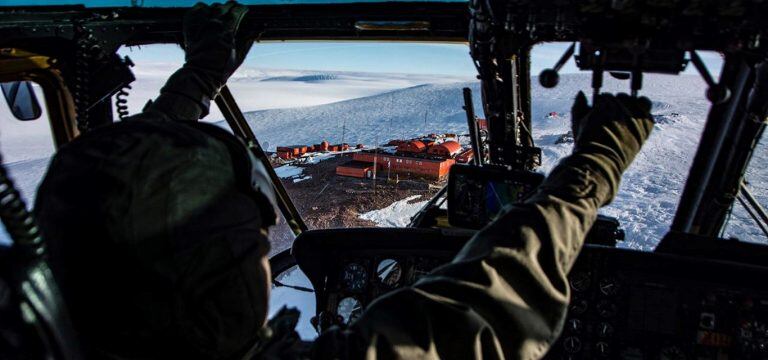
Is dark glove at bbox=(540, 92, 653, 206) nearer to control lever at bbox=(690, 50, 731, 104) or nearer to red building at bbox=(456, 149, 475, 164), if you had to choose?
control lever at bbox=(690, 50, 731, 104)

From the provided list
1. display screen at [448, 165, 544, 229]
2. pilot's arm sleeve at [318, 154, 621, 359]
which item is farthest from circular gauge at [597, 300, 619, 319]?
pilot's arm sleeve at [318, 154, 621, 359]

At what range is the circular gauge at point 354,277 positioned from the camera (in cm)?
239

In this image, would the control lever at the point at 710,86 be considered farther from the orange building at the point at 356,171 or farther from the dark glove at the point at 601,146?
the orange building at the point at 356,171

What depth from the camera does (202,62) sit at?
1.85 m

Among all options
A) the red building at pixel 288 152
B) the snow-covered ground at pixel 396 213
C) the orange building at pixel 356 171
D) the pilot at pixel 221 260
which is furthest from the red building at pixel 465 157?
the pilot at pixel 221 260

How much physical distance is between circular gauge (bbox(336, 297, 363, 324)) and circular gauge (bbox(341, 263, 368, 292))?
7 centimetres

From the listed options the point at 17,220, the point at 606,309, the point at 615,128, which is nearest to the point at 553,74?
the point at 615,128

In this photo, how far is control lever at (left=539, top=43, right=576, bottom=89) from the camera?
148cm

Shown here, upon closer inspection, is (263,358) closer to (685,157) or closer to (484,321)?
(484,321)

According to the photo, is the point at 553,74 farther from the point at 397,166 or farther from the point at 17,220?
the point at 397,166

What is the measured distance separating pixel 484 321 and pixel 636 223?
5.49 m

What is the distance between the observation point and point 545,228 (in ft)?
3.04

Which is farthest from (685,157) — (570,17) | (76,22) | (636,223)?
(76,22)

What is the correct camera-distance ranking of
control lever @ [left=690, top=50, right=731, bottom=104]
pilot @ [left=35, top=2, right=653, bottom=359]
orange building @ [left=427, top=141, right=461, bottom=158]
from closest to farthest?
pilot @ [left=35, top=2, right=653, bottom=359]
control lever @ [left=690, top=50, right=731, bottom=104]
orange building @ [left=427, top=141, right=461, bottom=158]
